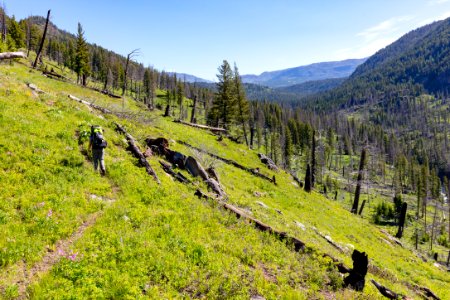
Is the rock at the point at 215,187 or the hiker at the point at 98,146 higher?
the hiker at the point at 98,146

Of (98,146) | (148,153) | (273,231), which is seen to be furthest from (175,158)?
(273,231)

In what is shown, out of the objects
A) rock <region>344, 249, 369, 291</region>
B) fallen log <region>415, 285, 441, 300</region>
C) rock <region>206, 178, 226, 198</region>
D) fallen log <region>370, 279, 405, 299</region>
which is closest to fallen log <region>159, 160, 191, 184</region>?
rock <region>206, 178, 226, 198</region>

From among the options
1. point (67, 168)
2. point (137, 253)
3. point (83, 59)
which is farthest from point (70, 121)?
point (83, 59)

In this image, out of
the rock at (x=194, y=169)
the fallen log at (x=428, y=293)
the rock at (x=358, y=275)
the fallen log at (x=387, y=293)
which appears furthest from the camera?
the rock at (x=194, y=169)

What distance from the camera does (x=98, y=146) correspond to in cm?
1338

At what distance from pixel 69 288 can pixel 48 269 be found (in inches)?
42.9

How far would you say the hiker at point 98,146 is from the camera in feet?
43.8

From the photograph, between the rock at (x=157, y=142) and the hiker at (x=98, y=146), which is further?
the rock at (x=157, y=142)

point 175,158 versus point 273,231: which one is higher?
point 175,158

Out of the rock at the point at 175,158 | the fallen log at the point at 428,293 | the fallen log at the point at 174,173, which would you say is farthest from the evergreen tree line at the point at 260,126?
the fallen log at the point at 174,173

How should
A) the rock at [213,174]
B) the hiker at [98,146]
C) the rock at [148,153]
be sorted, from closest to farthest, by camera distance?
the hiker at [98,146]
the rock at [148,153]
the rock at [213,174]

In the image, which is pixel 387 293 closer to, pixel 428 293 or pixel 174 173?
pixel 428 293

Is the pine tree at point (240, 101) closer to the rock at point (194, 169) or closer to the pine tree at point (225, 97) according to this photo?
the pine tree at point (225, 97)

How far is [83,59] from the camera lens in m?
76.9
